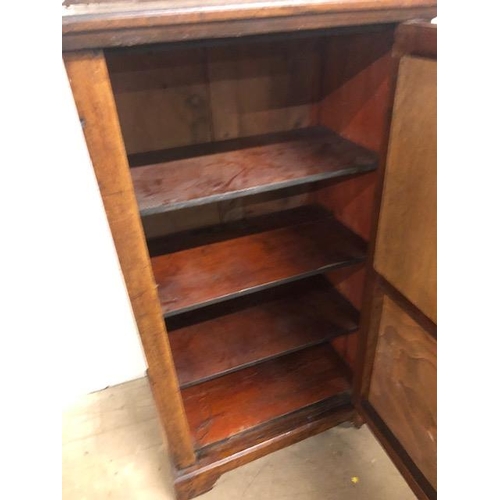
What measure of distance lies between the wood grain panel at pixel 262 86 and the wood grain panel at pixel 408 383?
57 cm

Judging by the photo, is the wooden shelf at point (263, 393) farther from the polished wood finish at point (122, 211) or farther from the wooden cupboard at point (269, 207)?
the polished wood finish at point (122, 211)

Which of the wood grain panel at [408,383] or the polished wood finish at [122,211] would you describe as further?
the wood grain panel at [408,383]

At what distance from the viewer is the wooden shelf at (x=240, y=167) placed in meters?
0.77

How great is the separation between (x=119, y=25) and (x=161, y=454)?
1201 millimetres

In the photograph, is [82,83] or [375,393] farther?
[375,393]

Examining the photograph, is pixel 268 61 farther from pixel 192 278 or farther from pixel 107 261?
pixel 107 261

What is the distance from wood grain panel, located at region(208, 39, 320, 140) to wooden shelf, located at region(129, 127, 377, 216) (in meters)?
0.05

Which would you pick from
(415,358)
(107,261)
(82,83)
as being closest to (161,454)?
(107,261)

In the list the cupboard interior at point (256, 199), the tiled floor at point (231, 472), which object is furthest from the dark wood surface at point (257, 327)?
the tiled floor at point (231, 472)

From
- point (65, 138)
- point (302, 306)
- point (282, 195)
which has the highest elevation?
point (65, 138)

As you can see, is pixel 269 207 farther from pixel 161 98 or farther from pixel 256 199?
pixel 161 98

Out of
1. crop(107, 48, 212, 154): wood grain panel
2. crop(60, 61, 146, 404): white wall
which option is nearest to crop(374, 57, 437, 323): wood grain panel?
crop(107, 48, 212, 154): wood grain panel

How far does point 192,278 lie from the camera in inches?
37.5

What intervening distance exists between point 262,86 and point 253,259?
446 millimetres
